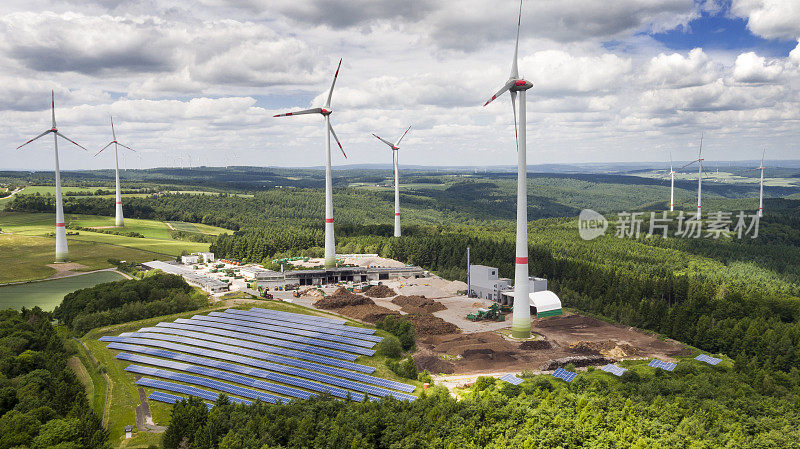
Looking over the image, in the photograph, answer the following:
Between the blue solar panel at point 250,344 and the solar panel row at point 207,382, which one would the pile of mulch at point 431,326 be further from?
the solar panel row at point 207,382

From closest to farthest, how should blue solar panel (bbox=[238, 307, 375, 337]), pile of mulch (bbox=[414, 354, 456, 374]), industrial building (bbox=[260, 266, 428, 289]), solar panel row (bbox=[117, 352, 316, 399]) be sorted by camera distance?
solar panel row (bbox=[117, 352, 316, 399]), pile of mulch (bbox=[414, 354, 456, 374]), blue solar panel (bbox=[238, 307, 375, 337]), industrial building (bbox=[260, 266, 428, 289])

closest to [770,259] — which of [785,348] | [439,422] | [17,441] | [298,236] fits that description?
[785,348]

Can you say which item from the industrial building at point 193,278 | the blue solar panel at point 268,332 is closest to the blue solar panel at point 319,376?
the blue solar panel at point 268,332

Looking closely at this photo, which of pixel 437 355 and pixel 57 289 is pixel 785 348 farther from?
pixel 57 289

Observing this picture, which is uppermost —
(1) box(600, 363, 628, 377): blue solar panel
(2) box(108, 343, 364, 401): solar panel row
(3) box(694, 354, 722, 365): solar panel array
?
(2) box(108, 343, 364, 401): solar panel row

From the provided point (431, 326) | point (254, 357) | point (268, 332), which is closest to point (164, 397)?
point (254, 357)

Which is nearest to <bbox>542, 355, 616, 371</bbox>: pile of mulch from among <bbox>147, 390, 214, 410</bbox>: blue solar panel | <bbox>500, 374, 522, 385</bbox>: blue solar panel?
<bbox>500, 374, 522, 385</bbox>: blue solar panel

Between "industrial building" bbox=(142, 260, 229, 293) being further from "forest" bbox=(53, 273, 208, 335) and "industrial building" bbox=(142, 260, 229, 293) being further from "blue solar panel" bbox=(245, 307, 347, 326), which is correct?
"blue solar panel" bbox=(245, 307, 347, 326)
